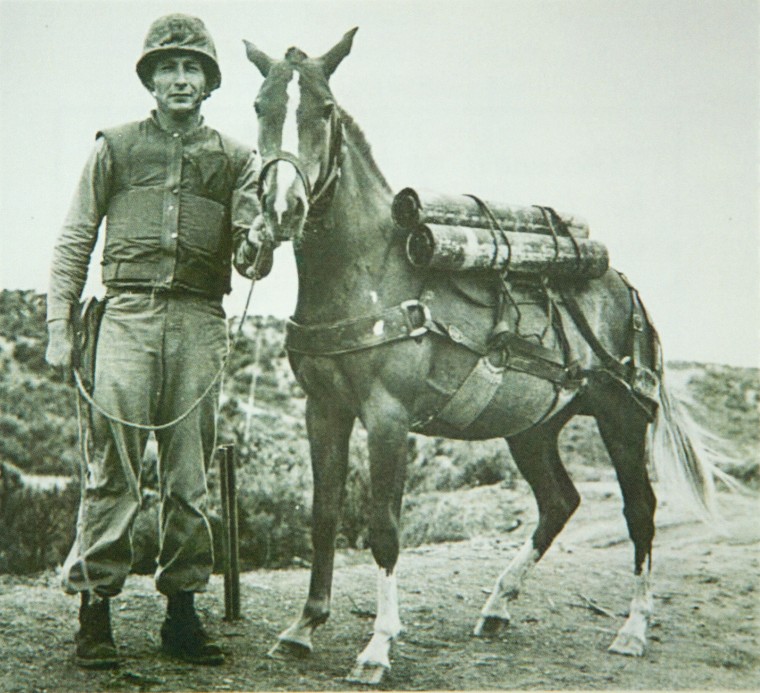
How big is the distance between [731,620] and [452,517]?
7.49 ft

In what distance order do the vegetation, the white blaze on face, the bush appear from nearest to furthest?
1. the white blaze on face
2. the bush
3. the vegetation

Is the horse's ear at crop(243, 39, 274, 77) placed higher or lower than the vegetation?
higher

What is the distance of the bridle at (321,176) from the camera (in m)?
3.52

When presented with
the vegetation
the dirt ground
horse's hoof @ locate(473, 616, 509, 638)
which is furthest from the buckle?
the vegetation

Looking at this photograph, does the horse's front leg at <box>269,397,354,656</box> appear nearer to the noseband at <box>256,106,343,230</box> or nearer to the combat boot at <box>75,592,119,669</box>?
the combat boot at <box>75,592,119,669</box>

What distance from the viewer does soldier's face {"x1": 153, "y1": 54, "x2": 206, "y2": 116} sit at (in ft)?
12.6

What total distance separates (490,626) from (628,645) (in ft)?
2.29

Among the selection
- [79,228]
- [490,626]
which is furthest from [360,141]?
[490,626]

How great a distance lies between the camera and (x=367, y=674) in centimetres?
379

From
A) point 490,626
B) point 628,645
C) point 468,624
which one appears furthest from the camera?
point 468,624

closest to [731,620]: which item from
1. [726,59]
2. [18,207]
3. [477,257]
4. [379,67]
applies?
[477,257]

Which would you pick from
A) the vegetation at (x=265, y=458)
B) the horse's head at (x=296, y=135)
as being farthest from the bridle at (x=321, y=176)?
the vegetation at (x=265, y=458)

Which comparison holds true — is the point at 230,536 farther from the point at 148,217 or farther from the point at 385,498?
the point at 148,217

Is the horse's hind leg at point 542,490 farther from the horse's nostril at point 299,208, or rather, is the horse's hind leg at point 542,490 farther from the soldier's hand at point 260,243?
the horse's nostril at point 299,208
